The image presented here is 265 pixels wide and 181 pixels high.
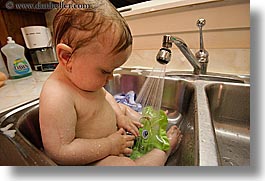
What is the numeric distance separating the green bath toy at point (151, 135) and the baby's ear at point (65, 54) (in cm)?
26

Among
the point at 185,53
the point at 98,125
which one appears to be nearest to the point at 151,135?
the point at 98,125

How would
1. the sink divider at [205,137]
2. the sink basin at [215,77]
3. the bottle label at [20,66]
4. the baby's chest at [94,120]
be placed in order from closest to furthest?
the sink divider at [205,137] < the baby's chest at [94,120] < the sink basin at [215,77] < the bottle label at [20,66]

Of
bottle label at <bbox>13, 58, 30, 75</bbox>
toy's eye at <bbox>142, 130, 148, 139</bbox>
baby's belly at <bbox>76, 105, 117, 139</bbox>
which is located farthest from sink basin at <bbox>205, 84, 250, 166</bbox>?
bottle label at <bbox>13, 58, 30, 75</bbox>

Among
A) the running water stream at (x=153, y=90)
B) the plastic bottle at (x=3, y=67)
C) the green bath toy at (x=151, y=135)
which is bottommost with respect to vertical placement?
the green bath toy at (x=151, y=135)

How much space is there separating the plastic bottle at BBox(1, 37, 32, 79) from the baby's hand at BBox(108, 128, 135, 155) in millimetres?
685

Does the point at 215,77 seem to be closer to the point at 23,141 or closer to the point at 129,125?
the point at 129,125

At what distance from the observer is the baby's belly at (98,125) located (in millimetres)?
377

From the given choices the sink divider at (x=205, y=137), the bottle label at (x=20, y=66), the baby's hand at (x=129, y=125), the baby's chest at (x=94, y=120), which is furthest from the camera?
the bottle label at (x=20, y=66)

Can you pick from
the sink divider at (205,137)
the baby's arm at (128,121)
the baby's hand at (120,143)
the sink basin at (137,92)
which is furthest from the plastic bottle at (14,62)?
the sink divider at (205,137)

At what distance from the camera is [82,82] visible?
0.35 meters

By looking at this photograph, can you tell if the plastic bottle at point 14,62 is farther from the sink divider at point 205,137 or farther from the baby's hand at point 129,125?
the sink divider at point 205,137

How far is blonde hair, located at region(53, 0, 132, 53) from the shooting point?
0.98ft

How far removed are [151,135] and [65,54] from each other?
11.6 inches

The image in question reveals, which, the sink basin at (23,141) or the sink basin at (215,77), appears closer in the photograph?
the sink basin at (23,141)
